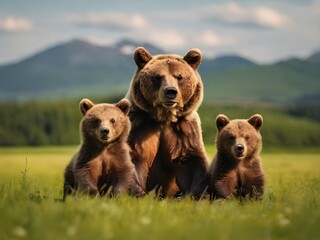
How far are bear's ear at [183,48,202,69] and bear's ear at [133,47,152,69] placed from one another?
0.54 metres

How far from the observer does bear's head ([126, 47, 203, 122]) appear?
8805mm

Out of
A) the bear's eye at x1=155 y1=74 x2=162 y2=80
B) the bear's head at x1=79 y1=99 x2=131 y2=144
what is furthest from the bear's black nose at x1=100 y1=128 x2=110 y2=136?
the bear's eye at x1=155 y1=74 x2=162 y2=80

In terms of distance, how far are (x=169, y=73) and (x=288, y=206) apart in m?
2.68

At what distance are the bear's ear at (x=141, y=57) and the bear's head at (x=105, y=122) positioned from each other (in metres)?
0.96

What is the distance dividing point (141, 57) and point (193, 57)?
0.74 m

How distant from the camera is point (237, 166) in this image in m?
8.87

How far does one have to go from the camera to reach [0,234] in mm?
5336

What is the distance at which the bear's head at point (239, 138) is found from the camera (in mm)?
8688

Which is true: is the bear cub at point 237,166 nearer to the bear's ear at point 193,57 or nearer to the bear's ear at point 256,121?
the bear's ear at point 256,121

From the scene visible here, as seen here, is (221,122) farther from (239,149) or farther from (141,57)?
(141,57)

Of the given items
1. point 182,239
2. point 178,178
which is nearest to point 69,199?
point 182,239

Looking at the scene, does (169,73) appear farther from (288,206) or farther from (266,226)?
(266,226)

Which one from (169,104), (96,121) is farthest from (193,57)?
(96,121)

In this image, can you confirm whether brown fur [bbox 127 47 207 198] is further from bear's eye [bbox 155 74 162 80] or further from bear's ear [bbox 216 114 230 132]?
bear's ear [bbox 216 114 230 132]
